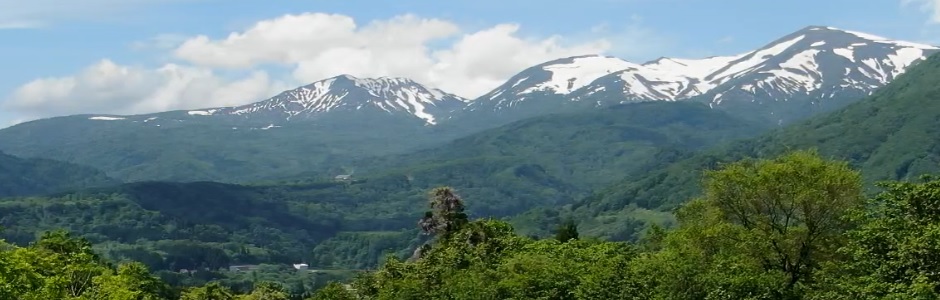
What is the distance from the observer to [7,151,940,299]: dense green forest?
50.8 meters

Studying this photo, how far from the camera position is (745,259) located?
203 ft

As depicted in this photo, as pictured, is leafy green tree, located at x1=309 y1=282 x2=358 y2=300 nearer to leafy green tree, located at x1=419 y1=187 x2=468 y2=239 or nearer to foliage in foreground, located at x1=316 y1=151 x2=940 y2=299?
leafy green tree, located at x1=419 y1=187 x2=468 y2=239

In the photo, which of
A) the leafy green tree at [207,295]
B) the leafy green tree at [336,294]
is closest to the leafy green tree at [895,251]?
the leafy green tree at [336,294]

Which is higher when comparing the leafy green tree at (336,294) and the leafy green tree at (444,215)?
the leafy green tree at (444,215)

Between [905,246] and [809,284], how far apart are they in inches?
499

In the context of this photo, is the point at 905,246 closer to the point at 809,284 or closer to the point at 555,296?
the point at 809,284

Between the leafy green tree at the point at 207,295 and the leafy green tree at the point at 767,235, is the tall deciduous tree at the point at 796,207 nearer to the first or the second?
the leafy green tree at the point at 767,235

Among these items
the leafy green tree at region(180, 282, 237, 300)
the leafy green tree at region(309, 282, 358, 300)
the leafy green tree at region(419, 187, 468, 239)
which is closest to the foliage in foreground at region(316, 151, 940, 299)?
the leafy green tree at region(309, 282, 358, 300)

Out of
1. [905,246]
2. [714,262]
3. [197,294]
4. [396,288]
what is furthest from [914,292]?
[197,294]

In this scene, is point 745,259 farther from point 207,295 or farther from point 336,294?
point 207,295

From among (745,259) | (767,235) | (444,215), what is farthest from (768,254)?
(444,215)

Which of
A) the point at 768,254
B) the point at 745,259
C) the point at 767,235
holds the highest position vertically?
the point at 767,235

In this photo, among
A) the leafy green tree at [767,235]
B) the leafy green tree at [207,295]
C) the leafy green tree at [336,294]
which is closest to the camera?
the leafy green tree at [767,235]

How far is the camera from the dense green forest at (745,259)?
167ft
